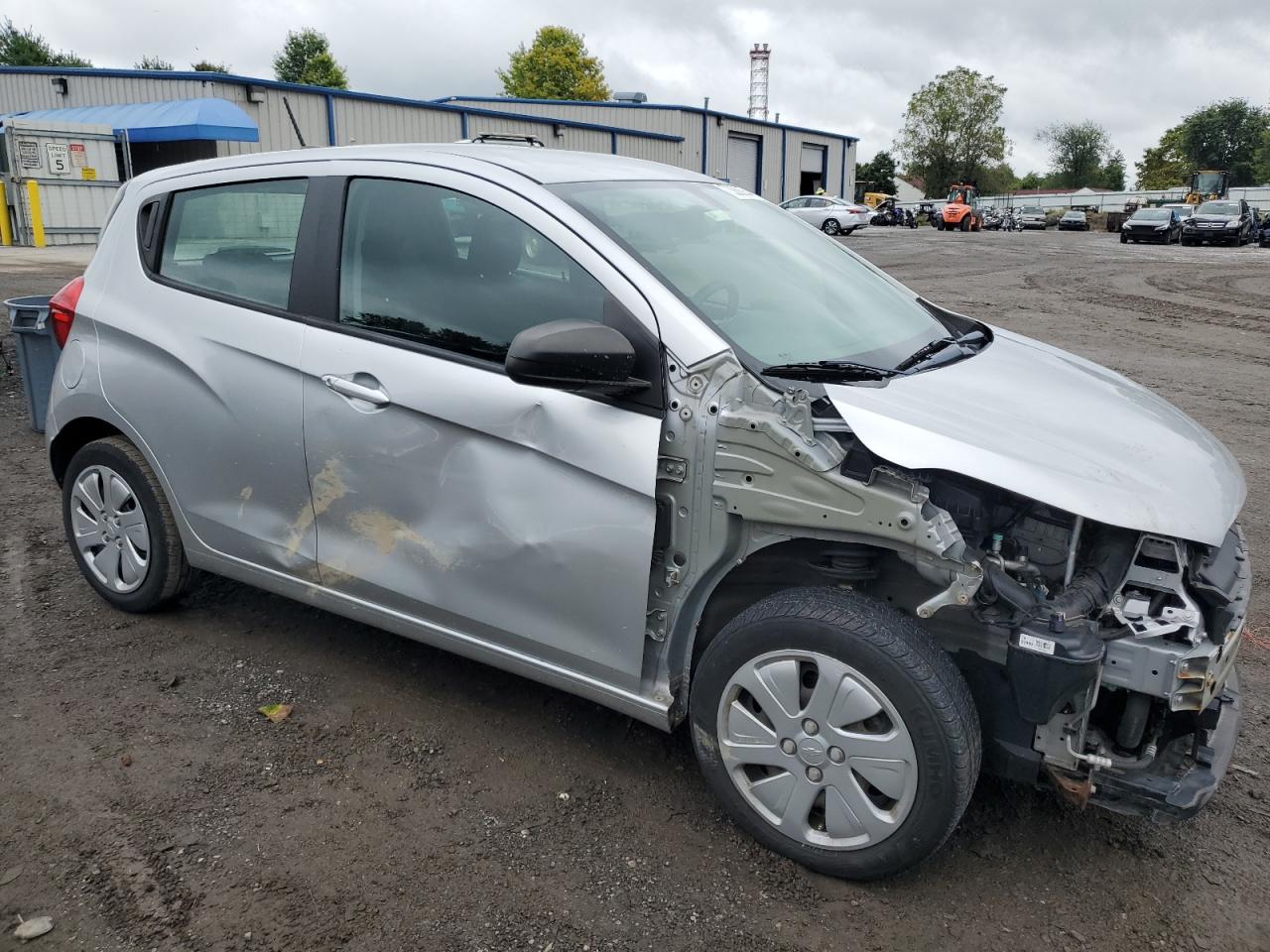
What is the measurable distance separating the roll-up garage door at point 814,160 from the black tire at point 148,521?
54.4 metres

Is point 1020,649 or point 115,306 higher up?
point 115,306

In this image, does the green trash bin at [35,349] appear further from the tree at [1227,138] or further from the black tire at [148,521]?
the tree at [1227,138]

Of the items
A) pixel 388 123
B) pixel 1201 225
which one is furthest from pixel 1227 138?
pixel 388 123

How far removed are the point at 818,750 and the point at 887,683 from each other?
283 mm

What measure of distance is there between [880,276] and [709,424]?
5.34ft

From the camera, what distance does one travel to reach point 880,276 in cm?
391

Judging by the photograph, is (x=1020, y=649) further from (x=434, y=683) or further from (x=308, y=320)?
(x=308, y=320)

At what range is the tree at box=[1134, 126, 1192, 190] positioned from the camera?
95300 millimetres

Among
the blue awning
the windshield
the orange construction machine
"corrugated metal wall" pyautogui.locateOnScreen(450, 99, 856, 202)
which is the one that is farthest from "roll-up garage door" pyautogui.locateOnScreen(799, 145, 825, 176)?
the windshield

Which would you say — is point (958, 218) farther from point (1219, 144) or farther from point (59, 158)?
point (1219, 144)

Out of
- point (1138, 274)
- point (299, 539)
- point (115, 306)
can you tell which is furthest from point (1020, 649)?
point (1138, 274)

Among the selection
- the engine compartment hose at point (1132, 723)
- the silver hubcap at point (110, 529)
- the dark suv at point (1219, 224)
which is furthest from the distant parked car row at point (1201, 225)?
the silver hubcap at point (110, 529)

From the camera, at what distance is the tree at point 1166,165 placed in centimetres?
9530

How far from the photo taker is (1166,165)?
9925cm
